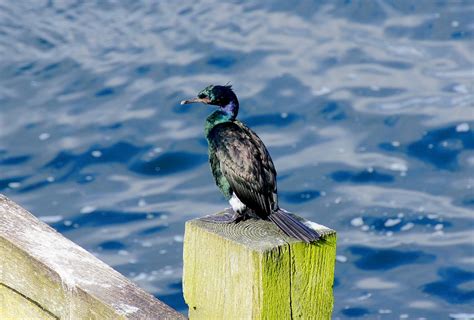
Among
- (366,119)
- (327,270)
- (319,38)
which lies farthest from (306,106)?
(327,270)

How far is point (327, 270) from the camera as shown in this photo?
2420mm

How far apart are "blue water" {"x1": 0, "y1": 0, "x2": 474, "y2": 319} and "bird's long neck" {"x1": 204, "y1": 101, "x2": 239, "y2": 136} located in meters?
2.69

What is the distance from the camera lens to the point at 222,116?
11.1ft

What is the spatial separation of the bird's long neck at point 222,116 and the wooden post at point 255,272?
889 mm

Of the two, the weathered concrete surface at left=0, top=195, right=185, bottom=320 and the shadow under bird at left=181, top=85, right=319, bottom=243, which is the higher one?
the shadow under bird at left=181, top=85, right=319, bottom=243

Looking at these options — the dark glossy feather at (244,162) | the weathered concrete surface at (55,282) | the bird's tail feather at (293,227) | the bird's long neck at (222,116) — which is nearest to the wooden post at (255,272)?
the bird's tail feather at (293,227)

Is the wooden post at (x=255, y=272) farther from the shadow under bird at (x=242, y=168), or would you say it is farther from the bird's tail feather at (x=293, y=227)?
the shadow under bird at (x=242, y=168)

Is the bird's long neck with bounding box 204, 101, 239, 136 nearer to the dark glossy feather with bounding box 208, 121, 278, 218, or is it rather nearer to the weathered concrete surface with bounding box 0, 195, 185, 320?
the dark glossy feather with bounding box 208, 121, 278, 218

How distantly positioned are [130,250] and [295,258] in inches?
162

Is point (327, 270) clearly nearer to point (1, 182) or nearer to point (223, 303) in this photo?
point (223, 303)

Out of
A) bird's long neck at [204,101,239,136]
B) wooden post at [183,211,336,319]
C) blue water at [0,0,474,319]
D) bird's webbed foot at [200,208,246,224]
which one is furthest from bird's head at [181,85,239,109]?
blue water at [0,0,474,319]

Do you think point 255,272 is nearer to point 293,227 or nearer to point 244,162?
point 293,227

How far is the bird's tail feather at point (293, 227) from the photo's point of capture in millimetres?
2395

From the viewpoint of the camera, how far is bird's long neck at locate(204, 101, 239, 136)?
3.36 meters
